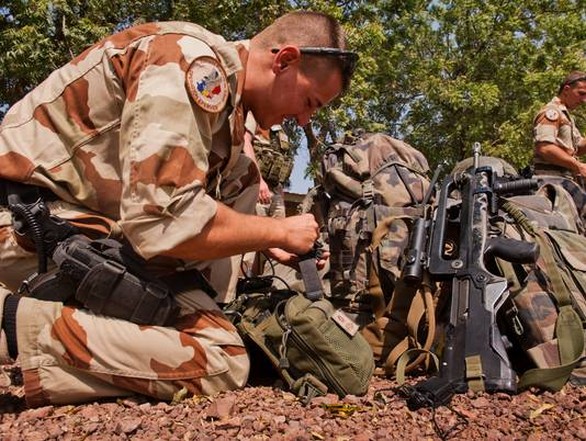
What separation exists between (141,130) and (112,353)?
32.7 inches

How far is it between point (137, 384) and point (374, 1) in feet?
45.0

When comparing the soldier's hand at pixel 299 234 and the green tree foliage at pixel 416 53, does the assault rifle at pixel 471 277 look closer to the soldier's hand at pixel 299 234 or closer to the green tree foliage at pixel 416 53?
the soldier's hand at pixel 299 234

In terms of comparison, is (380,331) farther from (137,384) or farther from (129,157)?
(129,157)

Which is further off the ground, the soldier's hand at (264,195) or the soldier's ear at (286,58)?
the soldier's ear at (286,58)

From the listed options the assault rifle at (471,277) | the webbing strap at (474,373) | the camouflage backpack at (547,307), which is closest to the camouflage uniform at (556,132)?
the camouflage backpack at (547,307)

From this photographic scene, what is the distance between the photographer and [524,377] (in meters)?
2.47

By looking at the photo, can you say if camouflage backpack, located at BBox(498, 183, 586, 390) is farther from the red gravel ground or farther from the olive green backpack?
the olive green backpack

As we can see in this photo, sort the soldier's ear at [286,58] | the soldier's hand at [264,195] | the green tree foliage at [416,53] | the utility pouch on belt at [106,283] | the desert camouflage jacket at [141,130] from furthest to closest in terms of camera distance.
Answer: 1. the green tree foliage at [416,53]
2. the soldier's hand at [264,195]
3. the soldier's ear at [286,58]
4. the utility pouch on belt at [106,283]
5. the desert camouflage jacket at [141,130]

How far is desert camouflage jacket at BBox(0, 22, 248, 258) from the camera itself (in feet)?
7.02

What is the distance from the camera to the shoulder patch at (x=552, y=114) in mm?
6473

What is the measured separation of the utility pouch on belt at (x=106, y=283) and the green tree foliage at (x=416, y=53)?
8555 millimetres

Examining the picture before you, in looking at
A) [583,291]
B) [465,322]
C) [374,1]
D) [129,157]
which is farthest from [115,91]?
[374,1]

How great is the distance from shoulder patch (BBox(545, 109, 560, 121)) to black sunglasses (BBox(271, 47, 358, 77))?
4525mm

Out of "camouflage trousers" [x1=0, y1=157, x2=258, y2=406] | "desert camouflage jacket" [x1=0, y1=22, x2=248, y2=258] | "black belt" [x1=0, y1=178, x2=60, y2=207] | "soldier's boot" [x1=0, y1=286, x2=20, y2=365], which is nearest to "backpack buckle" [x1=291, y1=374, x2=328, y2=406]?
"camouflage trousers" [x1=0, y1=157, x2=258, y2=406]
